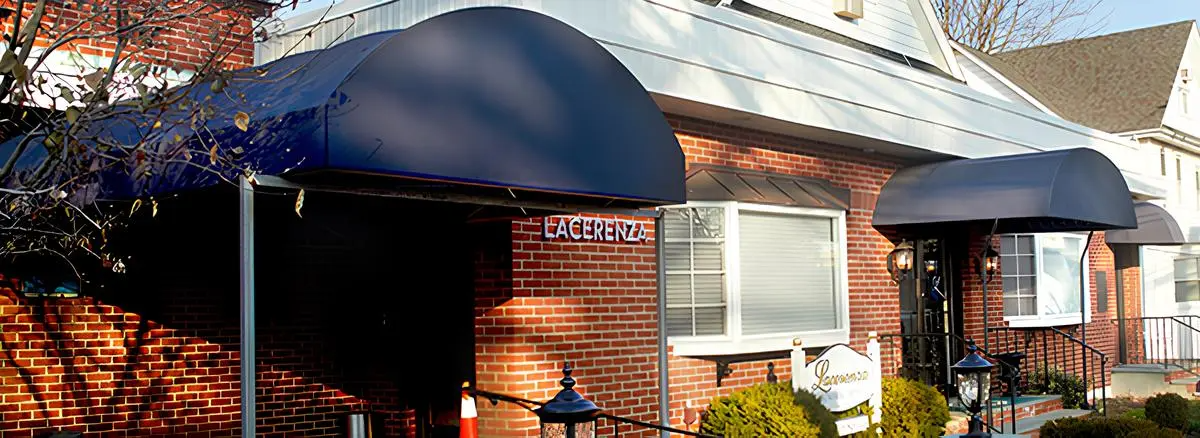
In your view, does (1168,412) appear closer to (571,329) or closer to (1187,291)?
(571,329)

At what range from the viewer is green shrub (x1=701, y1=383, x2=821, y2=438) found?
32.1 feet

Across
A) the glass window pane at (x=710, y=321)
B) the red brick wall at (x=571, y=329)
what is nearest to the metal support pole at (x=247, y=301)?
the red brick wall at (x=571, y=329)

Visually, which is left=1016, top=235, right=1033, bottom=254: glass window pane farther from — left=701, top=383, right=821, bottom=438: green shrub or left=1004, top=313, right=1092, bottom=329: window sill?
left=701, top=383, right=821, bottom=438: green shrub

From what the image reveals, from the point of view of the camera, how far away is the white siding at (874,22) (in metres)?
12.9

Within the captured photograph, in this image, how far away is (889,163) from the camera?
1374 centimetres

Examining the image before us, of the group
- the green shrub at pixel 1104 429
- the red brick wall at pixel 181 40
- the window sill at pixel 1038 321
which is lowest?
the green shrub at pixel 1104 429

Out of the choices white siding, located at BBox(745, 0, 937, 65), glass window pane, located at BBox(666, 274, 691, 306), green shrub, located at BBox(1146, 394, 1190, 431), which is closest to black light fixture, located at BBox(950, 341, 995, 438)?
glass window pane, located at BBox(666, 274, 691, 306)

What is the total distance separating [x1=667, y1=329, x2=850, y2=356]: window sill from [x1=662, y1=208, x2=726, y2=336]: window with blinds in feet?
0.32

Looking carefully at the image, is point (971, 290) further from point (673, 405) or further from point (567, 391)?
point (567, 391)

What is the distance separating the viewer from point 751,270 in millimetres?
11383

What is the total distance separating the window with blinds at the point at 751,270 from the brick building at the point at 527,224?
0.10 ft

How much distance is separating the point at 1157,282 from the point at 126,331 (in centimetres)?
2212

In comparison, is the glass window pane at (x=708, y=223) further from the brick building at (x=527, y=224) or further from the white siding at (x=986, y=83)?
the white siding at (x=986, y=83)

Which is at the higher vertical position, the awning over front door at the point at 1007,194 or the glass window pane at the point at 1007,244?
the awning over front door at the point at 1007,194
